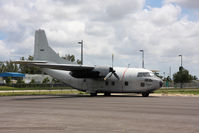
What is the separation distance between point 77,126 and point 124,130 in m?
1.87

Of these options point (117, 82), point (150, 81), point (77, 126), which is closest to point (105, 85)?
point (117, 82)

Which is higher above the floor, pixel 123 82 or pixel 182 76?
pixel 182 76

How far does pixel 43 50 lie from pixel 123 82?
42.4ft

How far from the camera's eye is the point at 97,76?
1390 inches

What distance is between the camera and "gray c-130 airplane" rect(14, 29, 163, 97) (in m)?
32.6

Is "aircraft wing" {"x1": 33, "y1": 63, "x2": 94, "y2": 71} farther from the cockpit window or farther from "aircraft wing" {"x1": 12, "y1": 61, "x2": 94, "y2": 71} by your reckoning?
the cockpit window

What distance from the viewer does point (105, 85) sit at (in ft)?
117

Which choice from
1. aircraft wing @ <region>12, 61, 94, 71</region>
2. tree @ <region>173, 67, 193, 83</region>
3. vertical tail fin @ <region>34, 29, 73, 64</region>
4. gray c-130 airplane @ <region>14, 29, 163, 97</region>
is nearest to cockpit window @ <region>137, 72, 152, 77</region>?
gray c-130 airplane @ <region>14, 29, 163, 97</region>

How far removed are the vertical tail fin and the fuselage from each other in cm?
269

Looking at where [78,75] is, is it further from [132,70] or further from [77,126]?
[77,126]

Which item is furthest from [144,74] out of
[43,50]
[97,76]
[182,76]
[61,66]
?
[182,76]

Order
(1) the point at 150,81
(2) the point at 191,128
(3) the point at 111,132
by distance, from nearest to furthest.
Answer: (3) the point at 111,132 → (2) the point at 191,128 → (1) the point at 150,81

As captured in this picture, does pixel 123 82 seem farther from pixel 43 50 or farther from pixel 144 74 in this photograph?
pixel 43 50

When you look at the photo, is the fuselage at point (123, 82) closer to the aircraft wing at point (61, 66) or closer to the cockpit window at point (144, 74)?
the cockpit window at point (144, 74)
